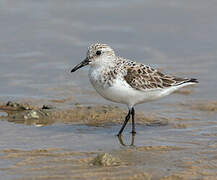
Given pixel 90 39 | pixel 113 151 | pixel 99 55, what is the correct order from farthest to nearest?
pixel 90 39
pixel 99 55
pixel 113 151

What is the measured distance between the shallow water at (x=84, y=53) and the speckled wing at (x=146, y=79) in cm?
64

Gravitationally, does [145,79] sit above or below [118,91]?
above

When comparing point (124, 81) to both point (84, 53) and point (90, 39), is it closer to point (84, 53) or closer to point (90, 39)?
point (84, 53)

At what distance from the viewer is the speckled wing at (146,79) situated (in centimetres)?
1051

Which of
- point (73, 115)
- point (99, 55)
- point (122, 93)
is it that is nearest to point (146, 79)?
point (122, 93)

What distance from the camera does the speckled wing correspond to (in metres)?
10.5

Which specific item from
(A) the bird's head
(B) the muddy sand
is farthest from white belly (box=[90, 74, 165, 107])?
(B) the muddy sand

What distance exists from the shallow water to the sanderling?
1.76 feet

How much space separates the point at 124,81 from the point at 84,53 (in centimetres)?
413

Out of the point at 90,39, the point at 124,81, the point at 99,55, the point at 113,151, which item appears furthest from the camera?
the point at 90,39

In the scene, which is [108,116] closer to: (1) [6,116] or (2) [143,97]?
(2) [143,97]

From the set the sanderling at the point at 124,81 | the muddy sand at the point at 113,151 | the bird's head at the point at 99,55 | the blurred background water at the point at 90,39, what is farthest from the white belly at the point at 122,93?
the blurred background water at the point at 90,39

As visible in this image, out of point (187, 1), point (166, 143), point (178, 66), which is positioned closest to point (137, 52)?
point (178, 66)

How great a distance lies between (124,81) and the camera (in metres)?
10.4
